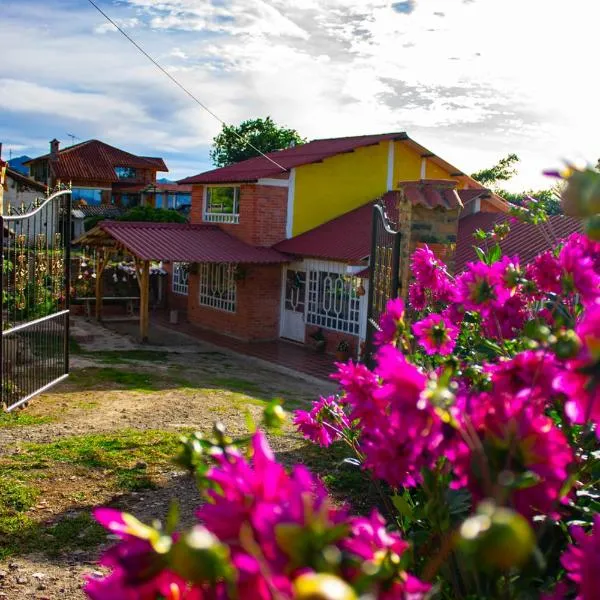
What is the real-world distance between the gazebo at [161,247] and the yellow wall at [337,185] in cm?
142

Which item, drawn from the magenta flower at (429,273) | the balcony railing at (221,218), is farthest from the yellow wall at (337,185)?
the magenta flower at (429,273)

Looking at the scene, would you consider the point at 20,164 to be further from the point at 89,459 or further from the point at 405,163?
the point at 89,459

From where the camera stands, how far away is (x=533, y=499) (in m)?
1.35

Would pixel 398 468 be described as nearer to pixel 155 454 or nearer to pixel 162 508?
pixel 162 508

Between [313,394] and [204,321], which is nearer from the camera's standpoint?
[313,394]

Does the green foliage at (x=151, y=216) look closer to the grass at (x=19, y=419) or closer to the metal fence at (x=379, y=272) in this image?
the grass at (x=19, y=419)

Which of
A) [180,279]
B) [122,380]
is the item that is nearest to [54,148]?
[180,279]

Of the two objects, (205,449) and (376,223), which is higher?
(376,223)

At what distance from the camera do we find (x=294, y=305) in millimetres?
18359

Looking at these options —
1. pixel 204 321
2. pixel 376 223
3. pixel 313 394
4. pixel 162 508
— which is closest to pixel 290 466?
pixel 162 508

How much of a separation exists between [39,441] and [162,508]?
2.09 metres

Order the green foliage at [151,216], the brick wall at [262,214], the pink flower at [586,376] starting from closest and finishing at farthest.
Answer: the pink flower at [586,376], the brick wall at [262,214], the green foliage at [151,216]

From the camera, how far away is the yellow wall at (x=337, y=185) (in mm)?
18938

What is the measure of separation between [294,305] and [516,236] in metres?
5.41
